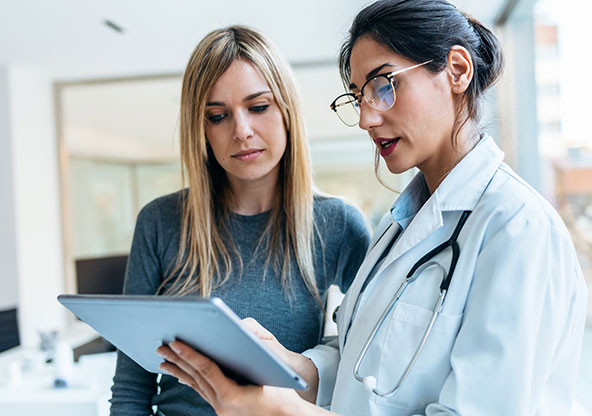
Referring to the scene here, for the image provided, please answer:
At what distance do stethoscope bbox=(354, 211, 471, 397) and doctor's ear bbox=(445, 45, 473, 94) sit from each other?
220 millimetres

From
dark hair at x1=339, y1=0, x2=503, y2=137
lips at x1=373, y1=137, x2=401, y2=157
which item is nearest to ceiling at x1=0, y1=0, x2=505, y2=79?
dark hair at x1=339, y1=0, x2=503, y2=137

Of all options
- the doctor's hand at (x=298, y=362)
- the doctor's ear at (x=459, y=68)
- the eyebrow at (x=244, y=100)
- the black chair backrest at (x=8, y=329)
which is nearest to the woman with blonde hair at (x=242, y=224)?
the eyebrow at (x=244, y=100)

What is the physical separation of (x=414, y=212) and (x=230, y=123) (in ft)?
1.57

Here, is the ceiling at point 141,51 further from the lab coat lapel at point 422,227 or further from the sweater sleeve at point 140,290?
the lab coat lapel at point 422,227

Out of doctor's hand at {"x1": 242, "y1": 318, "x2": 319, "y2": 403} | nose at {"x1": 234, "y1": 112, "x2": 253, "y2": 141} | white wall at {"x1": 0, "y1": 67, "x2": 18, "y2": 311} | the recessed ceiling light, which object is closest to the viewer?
doctor's hand at {"x1": 242, "y1": 318, "x2": 319, "y2": 403}

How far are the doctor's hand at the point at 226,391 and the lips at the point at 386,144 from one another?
0.46m

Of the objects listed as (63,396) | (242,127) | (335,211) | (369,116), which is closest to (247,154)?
(242,127)

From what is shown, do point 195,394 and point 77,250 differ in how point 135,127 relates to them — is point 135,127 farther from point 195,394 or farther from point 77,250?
point 195,394

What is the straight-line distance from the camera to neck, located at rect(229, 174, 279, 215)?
134 centimetres

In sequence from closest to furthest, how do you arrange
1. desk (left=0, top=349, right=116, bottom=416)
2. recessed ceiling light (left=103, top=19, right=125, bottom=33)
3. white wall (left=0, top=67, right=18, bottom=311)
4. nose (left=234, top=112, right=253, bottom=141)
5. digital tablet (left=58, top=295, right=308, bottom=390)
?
1. digital tablet (left=58, top=295, right=308, bottom=390)
2. nose (left=234, top=112, right=253, bottom=141)
3. desk (left=0, top=349, right=116, bottom=416)
4. recessed ceiling light (left=103, top=19, right=125, bottom=33)
5. white wall (left=0, top=67, right=18, bottom=311)

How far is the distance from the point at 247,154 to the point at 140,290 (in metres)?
0.41

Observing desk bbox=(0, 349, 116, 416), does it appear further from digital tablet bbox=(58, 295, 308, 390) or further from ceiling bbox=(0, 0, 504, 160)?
digital tablet bbox=(58, 295, 308, 390)

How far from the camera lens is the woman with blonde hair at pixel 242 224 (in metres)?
1.20

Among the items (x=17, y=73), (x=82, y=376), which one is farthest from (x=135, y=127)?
(x=82, y=376)
